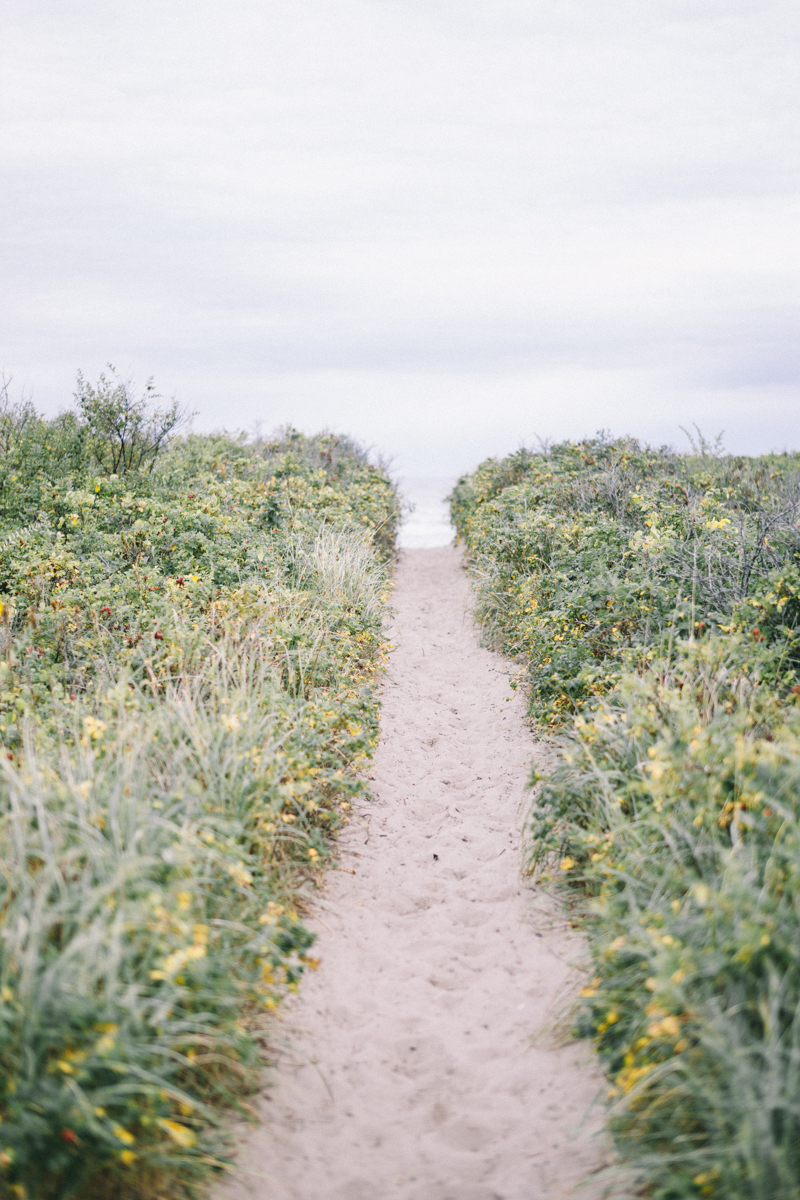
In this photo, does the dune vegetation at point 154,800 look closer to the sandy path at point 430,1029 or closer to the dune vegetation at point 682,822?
the sandy path at point 430,1029

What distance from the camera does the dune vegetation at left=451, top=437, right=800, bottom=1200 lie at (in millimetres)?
→ 2266

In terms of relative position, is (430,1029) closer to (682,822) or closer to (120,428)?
(682,822)

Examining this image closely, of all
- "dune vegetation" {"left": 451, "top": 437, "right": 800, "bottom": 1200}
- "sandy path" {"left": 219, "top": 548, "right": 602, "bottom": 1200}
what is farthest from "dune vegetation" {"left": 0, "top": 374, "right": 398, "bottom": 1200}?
"dune vegetation" {"left": 451, "top": 437, "right": 800, "bottom": 1200}

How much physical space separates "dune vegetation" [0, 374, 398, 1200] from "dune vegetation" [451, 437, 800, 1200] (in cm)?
132

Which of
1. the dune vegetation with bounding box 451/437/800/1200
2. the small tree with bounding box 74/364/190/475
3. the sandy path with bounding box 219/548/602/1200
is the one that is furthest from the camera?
the small tree with bounding box 74/364/190/475

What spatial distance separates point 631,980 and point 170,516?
616cm

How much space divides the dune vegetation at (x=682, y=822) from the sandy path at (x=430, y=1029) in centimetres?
27

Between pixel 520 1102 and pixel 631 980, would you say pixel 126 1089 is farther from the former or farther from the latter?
pixel 631 980

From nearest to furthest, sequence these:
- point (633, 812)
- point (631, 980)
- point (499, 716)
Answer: point (631, 980) → point (633, 812) → point (499, 716)

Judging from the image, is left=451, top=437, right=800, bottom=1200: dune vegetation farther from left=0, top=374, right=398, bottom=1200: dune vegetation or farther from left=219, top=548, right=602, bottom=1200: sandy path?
left=0, top=374, right=398, bottom=1200: dune vegetation

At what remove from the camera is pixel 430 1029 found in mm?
3303

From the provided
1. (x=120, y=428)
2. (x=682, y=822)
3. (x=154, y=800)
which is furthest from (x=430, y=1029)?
(x=120, y=428)

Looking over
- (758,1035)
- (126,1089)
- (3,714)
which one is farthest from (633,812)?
(3,714)

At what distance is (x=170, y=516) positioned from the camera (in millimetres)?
7539
